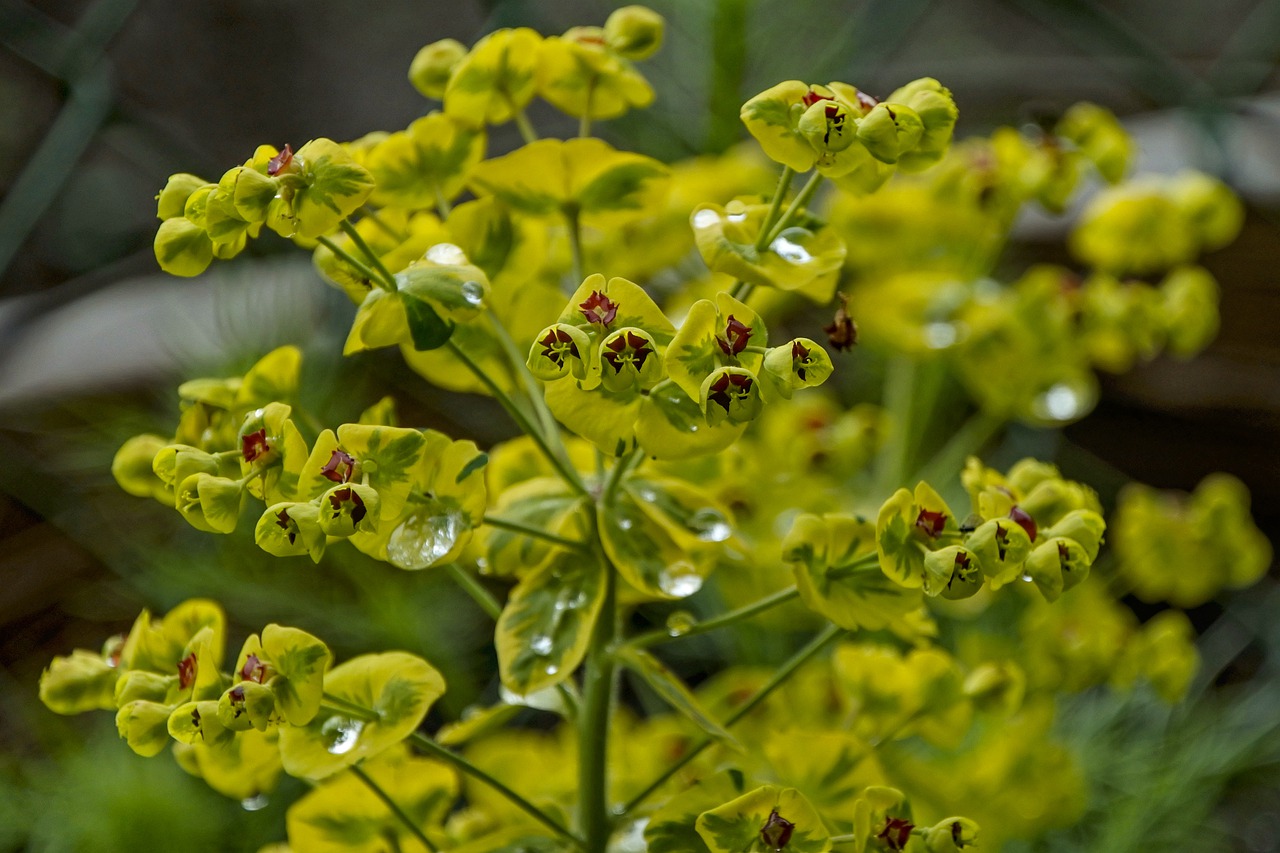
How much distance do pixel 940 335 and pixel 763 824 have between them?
1.53ft

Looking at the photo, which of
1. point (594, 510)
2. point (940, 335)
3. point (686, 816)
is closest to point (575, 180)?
point (594, 510)

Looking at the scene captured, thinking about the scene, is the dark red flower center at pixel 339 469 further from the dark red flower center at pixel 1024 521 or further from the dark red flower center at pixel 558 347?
the dark red flower center at pixel 1024 521

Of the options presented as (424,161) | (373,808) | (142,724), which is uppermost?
(424,161)

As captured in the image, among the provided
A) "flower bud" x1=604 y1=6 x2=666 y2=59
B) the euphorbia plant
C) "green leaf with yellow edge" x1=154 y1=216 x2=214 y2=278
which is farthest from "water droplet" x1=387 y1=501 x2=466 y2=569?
"flower bud" x1=604 y1=6 x2=666 y2=59

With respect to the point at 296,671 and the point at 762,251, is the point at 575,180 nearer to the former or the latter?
the point at 762,251

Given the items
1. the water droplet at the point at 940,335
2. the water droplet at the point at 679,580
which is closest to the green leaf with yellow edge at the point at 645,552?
the water droplet at the point at 679,580

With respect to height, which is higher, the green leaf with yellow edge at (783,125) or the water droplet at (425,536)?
the green leaf with yellow edge at (783,125)

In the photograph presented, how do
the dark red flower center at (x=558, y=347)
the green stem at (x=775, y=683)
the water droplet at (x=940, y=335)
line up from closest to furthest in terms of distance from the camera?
1. the dark red flower center at (x=558, y=347)
2. the green stem at (x=775, y=683)
3. the water droplet at (x=940, y=335)

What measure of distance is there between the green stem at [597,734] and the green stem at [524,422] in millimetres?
32

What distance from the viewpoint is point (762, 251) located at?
384 mm

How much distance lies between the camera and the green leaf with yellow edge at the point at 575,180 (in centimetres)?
45

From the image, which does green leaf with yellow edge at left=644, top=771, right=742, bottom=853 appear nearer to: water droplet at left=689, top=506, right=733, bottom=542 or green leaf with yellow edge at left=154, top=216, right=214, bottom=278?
water droplet at left=689, top=506, right=733, bottom=542

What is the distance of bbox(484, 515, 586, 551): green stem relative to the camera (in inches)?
15.0

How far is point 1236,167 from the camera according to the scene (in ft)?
3.93
